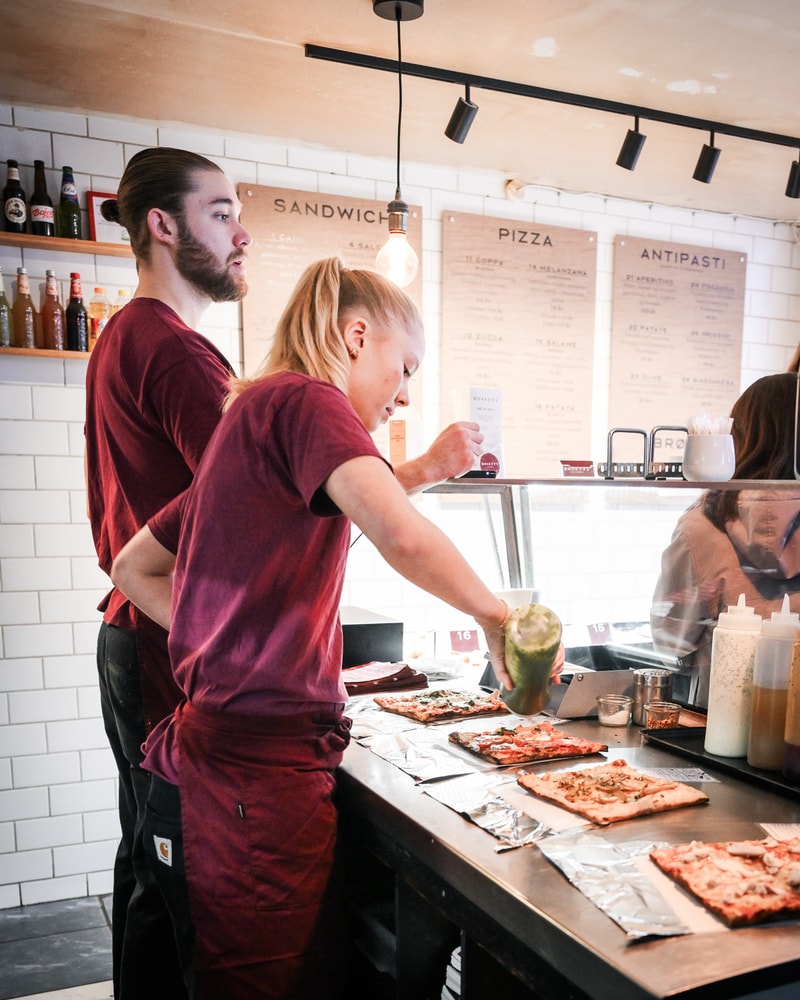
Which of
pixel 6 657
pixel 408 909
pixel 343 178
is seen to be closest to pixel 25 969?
pixel 6 657

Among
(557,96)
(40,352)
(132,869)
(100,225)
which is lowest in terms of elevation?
(132,869)

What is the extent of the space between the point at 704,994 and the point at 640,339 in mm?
4108

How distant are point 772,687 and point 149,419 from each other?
1.43m

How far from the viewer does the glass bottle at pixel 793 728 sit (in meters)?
1.44

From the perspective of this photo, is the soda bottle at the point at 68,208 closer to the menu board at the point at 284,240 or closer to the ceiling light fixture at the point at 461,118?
the menu board at the point at 284,240

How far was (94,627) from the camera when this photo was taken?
352cm

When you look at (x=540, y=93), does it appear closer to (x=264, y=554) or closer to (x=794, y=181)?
(x=794, y=181)

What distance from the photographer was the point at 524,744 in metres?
1.72

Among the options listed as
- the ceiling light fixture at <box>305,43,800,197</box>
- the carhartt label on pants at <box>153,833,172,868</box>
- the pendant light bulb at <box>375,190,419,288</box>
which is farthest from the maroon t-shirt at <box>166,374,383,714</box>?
the ceiling light fixture at <box>305,43,800,197</box>

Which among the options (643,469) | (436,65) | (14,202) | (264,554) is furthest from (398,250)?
(264,554)

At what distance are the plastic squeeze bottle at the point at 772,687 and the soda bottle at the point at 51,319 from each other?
113 inches

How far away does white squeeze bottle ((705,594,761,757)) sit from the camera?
5.22ft

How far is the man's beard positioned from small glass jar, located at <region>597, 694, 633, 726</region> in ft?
4.66

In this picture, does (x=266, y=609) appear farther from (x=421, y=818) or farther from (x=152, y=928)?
(x=152, y=928)
